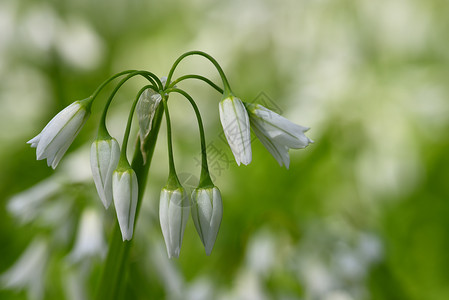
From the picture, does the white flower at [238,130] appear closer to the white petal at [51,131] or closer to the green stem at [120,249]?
the green stem at [120,249]

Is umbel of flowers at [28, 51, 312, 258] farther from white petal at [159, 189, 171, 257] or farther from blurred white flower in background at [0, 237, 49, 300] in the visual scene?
blurred white flower in background at [0, 237, 49, 300]

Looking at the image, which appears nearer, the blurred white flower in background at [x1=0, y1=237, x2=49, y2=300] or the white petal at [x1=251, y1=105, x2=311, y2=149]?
the white petal at [x1=251, y1=105, x2=311, y2=149]

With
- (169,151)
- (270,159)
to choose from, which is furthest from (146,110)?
(270,159)

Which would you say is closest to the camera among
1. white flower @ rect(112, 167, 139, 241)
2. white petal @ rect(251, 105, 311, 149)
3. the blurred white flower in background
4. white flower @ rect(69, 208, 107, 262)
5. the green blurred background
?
white flower @ rect(112, 167, 139, 241)

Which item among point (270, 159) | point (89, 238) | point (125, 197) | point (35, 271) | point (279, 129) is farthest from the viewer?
point (270, 159)

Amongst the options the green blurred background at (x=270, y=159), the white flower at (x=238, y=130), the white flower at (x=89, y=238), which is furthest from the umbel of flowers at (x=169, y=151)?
the green blurred background at (x=270, y=159)

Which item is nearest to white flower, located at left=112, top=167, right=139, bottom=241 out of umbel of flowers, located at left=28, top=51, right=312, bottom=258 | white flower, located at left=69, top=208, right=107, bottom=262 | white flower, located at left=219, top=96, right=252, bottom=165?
umbel of flowers, located at left=28, top=51, right=312, bottom=258

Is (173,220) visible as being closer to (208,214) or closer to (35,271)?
(208,214)
